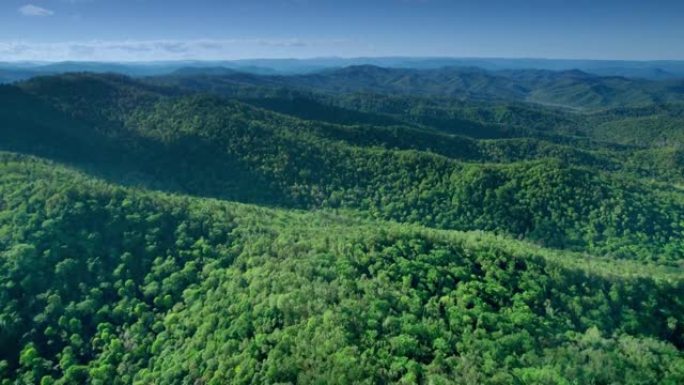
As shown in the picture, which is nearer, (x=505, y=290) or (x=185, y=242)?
(x=505, y=290)

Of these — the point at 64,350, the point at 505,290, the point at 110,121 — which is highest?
the point at 110,121

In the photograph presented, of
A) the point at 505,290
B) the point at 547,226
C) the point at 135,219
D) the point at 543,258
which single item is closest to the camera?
the point at 505,290

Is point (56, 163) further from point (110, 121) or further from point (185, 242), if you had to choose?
point (185, 242)

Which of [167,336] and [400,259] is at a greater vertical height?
[400,259]

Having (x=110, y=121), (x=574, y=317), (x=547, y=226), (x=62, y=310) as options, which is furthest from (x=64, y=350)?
(x=110, y=121)

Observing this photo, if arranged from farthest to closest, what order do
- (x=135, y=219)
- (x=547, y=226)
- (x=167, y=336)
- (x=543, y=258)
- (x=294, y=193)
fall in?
1. (x=294, y=193)
2. (x=547, y=226)
3. (x=135, y=219)
4. (x=543, y=258)
5. (x=167, y=336)

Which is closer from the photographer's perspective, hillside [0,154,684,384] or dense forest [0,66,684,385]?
hillside [0,154,684,384]

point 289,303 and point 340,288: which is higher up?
point 340,288

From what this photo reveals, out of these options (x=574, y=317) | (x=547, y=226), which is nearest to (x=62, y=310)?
(x=574, y=317)

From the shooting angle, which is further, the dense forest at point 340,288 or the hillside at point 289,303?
the dense forest at point 340,288

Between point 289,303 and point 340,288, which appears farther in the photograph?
point 340,288
